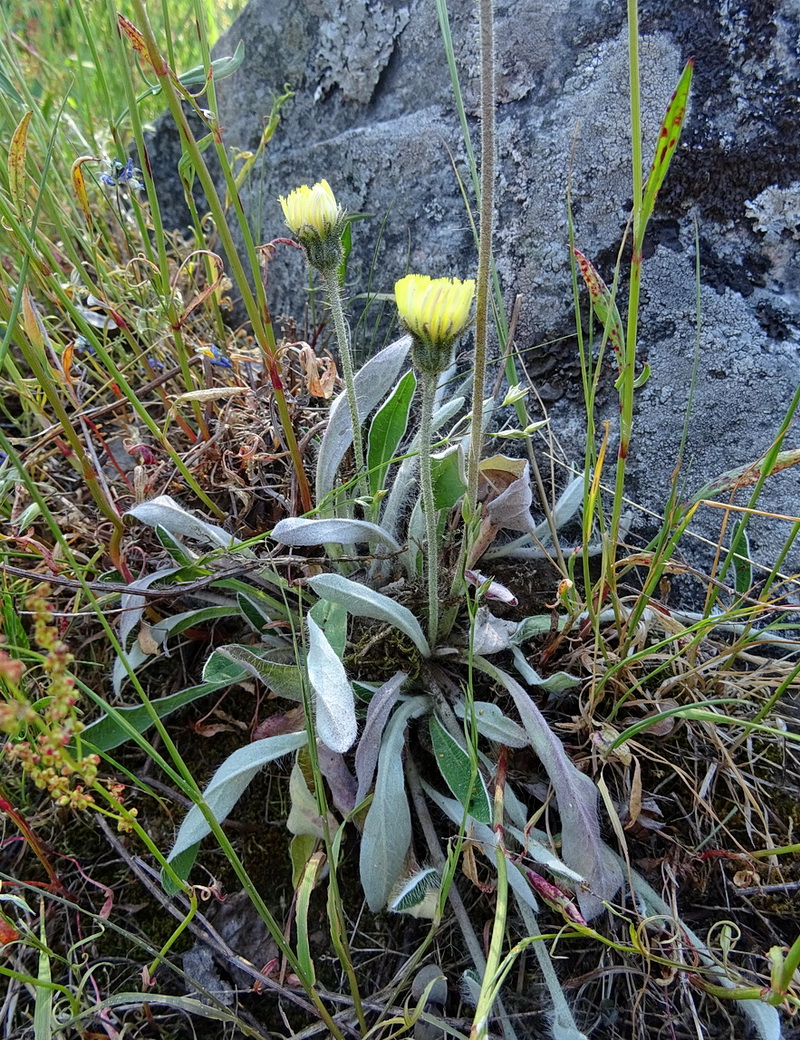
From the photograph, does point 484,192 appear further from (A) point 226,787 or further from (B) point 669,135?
(A) point 226,787

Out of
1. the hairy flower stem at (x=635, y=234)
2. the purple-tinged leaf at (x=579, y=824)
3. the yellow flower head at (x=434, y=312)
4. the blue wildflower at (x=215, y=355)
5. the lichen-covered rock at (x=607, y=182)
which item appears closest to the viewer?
the hairy flower stem at (x=635, y=234)

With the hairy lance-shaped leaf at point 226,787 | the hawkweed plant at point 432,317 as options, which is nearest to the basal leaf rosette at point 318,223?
the hawkweed plant at point 432,317

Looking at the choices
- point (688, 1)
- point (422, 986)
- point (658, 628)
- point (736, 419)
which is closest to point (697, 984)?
point (422, 986)

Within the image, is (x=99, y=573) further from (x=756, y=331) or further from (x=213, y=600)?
(x=756, y=331)

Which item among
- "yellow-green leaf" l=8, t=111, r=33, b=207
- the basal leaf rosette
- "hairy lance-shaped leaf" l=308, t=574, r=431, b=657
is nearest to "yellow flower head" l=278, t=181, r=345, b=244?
the basal leaf rosette

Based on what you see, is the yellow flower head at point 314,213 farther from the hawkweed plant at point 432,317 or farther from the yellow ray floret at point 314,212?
the hawkweed plant at point 432,317

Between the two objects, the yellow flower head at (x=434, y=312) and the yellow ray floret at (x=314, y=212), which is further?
the yellow ray floret at (x=314, y=212)
